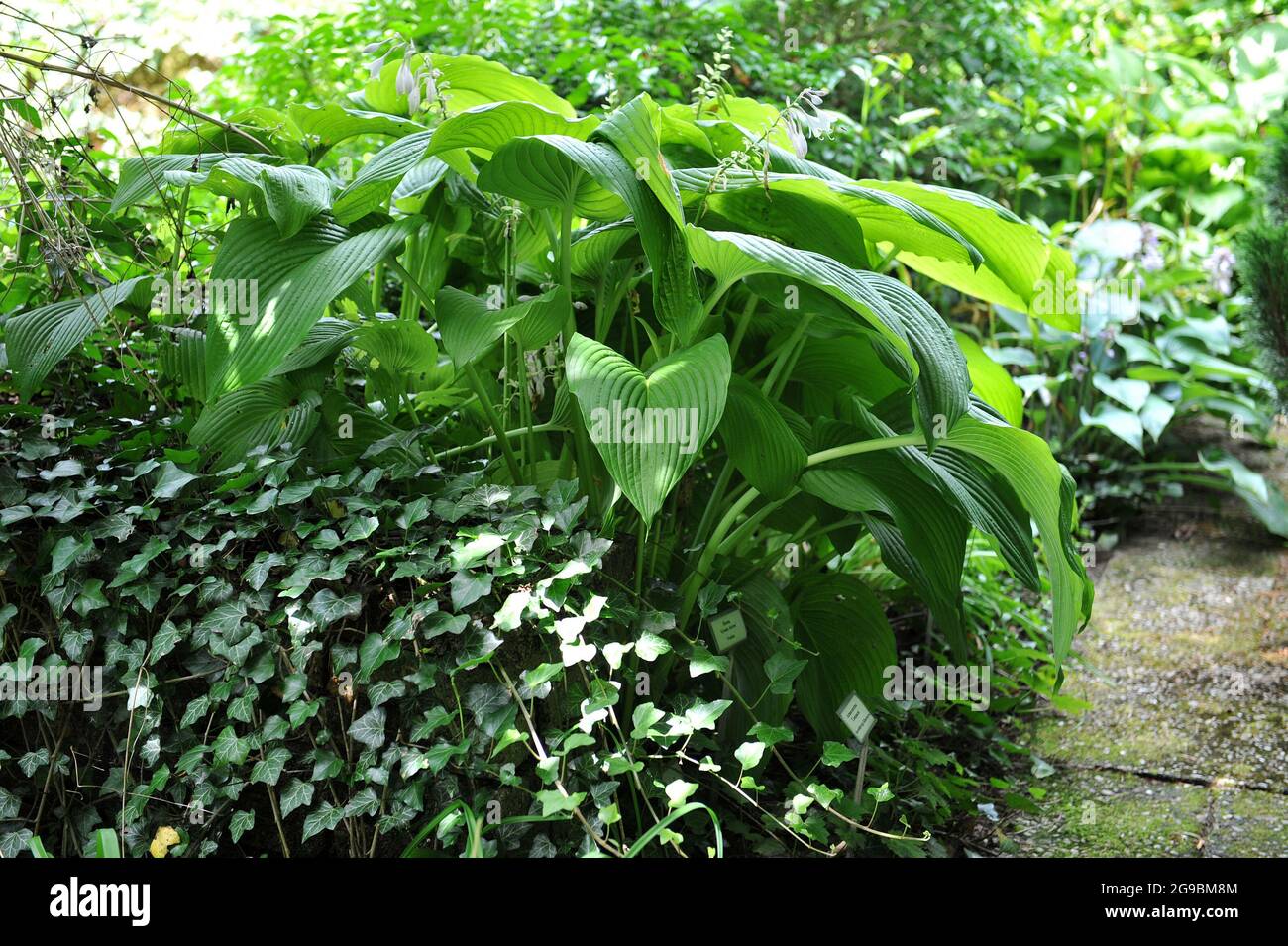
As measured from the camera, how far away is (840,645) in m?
1.84

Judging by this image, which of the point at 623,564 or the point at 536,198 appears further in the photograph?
the point at 623,564

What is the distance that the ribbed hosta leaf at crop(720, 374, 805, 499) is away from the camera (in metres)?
1.52

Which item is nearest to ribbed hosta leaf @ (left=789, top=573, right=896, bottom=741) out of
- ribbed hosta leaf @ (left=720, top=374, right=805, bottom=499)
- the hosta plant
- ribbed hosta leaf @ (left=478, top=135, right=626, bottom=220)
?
the hosta plant

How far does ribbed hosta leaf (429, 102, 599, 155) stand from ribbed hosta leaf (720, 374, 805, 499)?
431 millimetres

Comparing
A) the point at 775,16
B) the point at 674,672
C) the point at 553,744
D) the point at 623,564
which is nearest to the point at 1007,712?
the point at 674,672

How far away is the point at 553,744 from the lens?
1.35 m

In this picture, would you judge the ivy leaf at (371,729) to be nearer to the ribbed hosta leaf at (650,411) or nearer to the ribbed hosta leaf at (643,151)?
the ribbed hosta leaf at (650,411)

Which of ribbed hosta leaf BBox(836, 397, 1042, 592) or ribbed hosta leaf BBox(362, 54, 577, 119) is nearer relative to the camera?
ribbed hosta leaf BBox(836, 397, 1042, 592)

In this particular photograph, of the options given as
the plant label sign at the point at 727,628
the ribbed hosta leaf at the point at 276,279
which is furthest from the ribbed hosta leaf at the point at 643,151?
the plant label sign at the point at 727,628

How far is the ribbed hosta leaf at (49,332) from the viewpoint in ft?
4.98

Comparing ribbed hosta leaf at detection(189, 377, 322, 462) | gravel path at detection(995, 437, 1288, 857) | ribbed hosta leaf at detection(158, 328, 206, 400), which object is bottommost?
gravel path at detection(995, 437, 1288, 857)

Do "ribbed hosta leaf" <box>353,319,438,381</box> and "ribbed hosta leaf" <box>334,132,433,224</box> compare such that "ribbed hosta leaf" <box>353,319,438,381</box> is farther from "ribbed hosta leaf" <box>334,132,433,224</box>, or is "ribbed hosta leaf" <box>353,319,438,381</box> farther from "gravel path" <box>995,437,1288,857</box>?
"gravel path" <box>995,437,1288,857</box>
